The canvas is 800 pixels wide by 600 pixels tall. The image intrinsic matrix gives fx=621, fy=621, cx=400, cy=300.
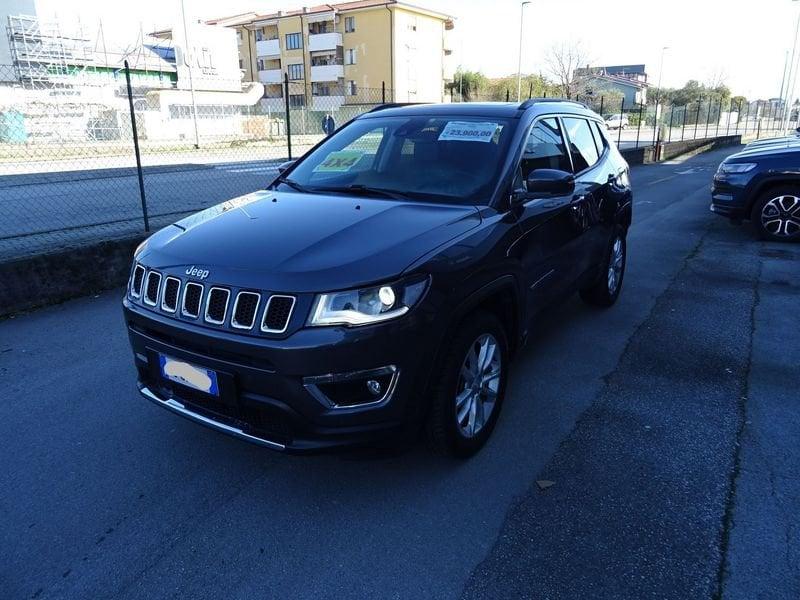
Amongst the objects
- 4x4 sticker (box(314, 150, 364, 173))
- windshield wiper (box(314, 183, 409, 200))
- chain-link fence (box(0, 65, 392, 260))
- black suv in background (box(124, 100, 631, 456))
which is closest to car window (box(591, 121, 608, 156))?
black suv in background (box(124, 100, 631, 456))

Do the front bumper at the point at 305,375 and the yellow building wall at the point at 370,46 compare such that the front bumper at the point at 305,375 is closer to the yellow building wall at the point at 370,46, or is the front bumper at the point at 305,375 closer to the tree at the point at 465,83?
the yellow building wall at the point at 370,46

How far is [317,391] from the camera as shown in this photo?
2547 mm

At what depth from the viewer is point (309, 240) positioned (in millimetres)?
2879

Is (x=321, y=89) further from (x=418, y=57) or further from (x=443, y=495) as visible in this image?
(x=443, y=495)

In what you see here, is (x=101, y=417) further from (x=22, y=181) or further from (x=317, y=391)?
(x=22, y=181)

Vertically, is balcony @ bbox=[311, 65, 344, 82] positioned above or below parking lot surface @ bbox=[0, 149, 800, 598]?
above

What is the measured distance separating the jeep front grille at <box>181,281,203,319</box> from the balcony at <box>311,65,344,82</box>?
202ft

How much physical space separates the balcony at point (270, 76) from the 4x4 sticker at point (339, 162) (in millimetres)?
65516

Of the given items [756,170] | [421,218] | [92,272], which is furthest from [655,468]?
[756,170]

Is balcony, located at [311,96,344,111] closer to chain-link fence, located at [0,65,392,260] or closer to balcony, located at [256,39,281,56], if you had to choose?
chain-link fence, located at [0,65,392,260]

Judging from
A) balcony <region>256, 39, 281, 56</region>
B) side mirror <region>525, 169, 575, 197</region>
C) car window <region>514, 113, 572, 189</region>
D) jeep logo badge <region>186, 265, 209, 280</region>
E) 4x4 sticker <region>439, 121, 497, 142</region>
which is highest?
balcony <region>256, 39, 281, 56</region>

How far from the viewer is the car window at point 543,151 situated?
3.71 m

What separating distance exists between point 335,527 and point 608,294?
3850 mm

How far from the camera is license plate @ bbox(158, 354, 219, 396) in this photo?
2.72m
